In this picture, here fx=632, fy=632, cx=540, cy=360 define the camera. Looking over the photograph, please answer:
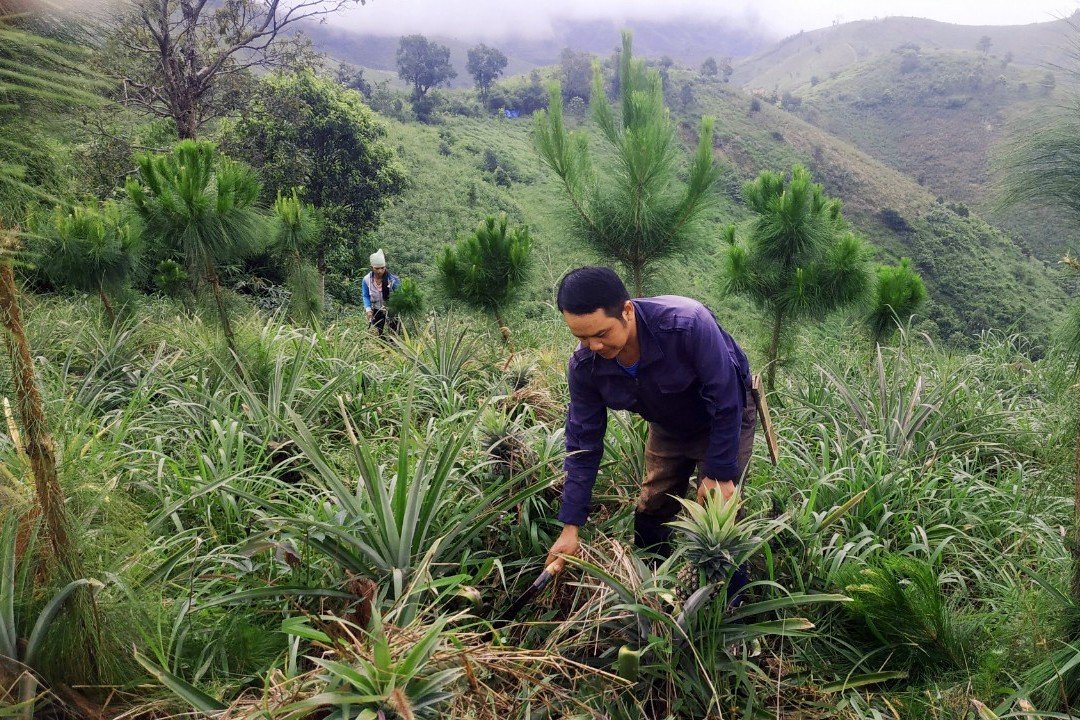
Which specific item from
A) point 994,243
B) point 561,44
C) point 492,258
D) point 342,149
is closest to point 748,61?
point 561,44

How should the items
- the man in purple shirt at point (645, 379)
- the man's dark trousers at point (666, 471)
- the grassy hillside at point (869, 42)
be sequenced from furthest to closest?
the grassy hillside at point (869, 42)
the man's dark trousers at point (666, 471)
the man in purple shirt at point (645, 379)

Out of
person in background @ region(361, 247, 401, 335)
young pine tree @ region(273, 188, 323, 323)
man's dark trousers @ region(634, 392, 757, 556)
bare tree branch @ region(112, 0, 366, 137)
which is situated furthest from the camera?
bare tree branch @ region(112, 0, 366, 137)

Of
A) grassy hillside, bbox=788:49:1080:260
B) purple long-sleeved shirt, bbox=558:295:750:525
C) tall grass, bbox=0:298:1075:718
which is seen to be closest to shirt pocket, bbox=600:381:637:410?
purple long-sleeved shirt, bbox=558:295:750:525

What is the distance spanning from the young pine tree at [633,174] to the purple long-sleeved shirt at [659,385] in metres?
3.21

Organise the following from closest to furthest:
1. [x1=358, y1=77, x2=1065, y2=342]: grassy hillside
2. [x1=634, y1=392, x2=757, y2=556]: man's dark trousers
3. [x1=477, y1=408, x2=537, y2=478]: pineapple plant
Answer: [x1=634, y1=392, x2=757, y2=556]: man's dark trousers, [x1=477, y1=408, x2=537, y2=478]: pineapple plant, [x1=358, y1=77, x2=1065, y2=342]: grassy hillside

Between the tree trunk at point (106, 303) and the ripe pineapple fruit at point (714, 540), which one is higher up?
the ripe pineapple fruit at point (714, 540)

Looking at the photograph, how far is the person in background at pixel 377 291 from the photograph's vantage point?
20.3 feet

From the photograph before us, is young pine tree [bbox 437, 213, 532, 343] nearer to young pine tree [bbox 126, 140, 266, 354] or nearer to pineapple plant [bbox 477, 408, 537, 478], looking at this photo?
young pine tree [bbox 126, 140, 266, 354]

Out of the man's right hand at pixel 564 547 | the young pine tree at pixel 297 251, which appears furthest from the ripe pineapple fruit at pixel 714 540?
the young pine tree at pixel 297 251

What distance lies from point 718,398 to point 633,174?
3.50 meters

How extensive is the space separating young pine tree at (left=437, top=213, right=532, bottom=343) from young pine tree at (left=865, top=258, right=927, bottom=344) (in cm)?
277

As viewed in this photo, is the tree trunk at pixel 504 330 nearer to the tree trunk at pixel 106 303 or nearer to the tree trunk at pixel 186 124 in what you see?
the tree trunk at pixel 106 303

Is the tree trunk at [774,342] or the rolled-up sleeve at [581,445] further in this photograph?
the tree trunk at [774,342]

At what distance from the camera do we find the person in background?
6180 mm
